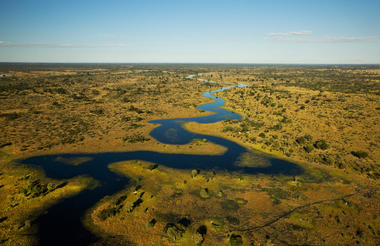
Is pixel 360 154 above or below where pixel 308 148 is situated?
above

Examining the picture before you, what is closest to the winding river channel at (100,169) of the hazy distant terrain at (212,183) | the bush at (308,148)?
the hazy distant terrain at (212,183)

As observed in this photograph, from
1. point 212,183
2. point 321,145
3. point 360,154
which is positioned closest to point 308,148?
point 321,145

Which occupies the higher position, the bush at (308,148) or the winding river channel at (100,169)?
the bush at (308,148)

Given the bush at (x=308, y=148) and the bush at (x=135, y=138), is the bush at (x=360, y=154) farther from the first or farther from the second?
the bush at (x=135, y=138)

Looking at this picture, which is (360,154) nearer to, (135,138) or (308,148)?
(308,148)

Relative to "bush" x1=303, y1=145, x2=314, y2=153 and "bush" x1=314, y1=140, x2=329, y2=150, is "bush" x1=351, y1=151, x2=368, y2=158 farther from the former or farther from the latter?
"bush" x1=303, y1=145, x2=314, y2=153

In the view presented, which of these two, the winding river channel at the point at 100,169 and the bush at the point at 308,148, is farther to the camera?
the bush at the point at 308,148

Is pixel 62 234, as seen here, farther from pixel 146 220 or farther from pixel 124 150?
pixel 124 150

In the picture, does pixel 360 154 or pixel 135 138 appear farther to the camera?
pixel 135 138

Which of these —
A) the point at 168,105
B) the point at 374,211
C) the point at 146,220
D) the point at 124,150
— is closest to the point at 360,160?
the point at 374,211
